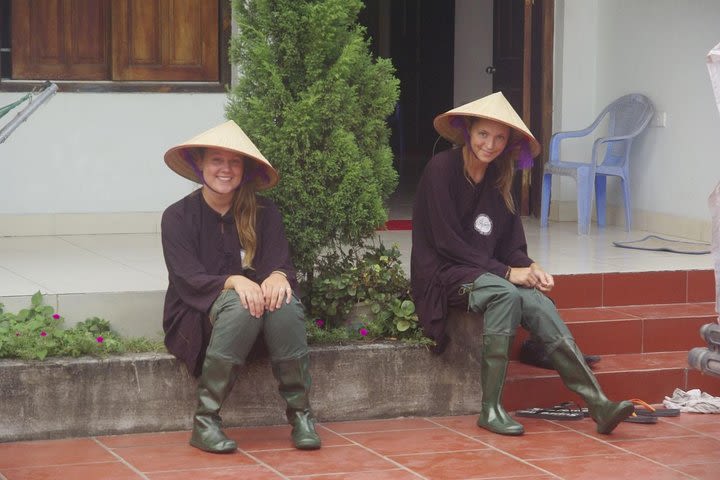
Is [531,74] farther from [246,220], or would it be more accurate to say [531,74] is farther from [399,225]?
[246,220]

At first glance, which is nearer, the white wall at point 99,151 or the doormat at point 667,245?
the doormat at point 667,245

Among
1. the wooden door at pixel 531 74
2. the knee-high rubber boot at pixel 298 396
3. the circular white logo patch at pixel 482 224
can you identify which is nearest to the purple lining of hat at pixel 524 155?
the circular white logo patch at pixel 482 224

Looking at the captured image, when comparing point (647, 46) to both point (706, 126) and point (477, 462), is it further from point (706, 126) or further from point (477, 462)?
point (477, 462)

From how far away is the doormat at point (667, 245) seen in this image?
7900mm

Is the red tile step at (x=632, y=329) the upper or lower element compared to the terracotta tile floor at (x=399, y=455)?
upper

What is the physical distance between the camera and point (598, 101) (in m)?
9.62

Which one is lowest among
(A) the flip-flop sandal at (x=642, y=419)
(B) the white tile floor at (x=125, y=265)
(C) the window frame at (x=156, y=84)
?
(A) the flip-flop sandal at (x=642, y=419)

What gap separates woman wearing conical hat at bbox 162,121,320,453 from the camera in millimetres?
5148

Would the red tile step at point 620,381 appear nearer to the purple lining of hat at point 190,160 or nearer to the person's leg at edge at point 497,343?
the person's leg at edge at point 497,343

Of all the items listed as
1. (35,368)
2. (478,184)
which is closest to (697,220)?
(478,184)

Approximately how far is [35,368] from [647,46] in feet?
17.9

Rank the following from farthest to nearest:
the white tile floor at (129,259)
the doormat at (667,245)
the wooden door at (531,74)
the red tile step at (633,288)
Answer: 1. the wooden door at (531,74)
2. the doormat at (667,245)
3. the red tile step at (633,288)
4. the white tile floor at (129,259)

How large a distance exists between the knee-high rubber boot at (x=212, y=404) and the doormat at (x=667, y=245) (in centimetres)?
366

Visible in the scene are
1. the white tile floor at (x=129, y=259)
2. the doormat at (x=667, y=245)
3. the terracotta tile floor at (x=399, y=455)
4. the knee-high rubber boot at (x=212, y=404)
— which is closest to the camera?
the terracotta tile floor at (x=399, y=455)
